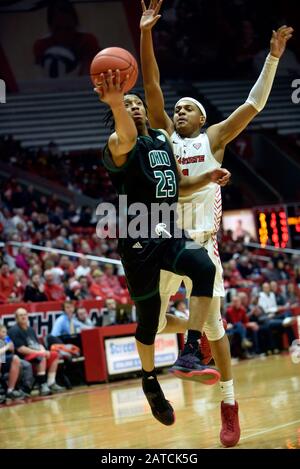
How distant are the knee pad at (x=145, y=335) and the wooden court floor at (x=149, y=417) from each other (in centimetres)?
78

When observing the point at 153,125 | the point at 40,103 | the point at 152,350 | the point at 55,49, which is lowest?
the point at 152,350

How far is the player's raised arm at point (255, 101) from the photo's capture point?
20.4ft

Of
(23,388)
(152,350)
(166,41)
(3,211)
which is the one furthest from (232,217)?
(152,350)

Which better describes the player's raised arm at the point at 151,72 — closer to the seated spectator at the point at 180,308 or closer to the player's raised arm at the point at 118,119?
the player's raised arm at the point at 118,119

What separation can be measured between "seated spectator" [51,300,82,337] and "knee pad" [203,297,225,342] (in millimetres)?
6812

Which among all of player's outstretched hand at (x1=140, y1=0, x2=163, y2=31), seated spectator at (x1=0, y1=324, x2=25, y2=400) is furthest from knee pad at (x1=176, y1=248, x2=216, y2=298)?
seated spectator at (x1=0, y1=324, x2=25, y2=400)

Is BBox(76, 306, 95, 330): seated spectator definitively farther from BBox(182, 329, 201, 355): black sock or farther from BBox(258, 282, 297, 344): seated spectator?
BBox(182, 329, 201, 355): black sock

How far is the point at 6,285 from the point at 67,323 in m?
1.37

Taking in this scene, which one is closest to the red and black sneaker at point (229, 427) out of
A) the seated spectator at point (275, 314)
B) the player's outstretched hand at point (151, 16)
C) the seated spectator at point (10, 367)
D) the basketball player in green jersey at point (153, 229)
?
the basketball player in green jersey at point (153, 229)

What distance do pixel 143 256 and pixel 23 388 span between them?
653 centimetres

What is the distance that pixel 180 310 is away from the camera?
14805 millimetres

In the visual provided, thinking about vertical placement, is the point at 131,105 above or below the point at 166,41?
below
